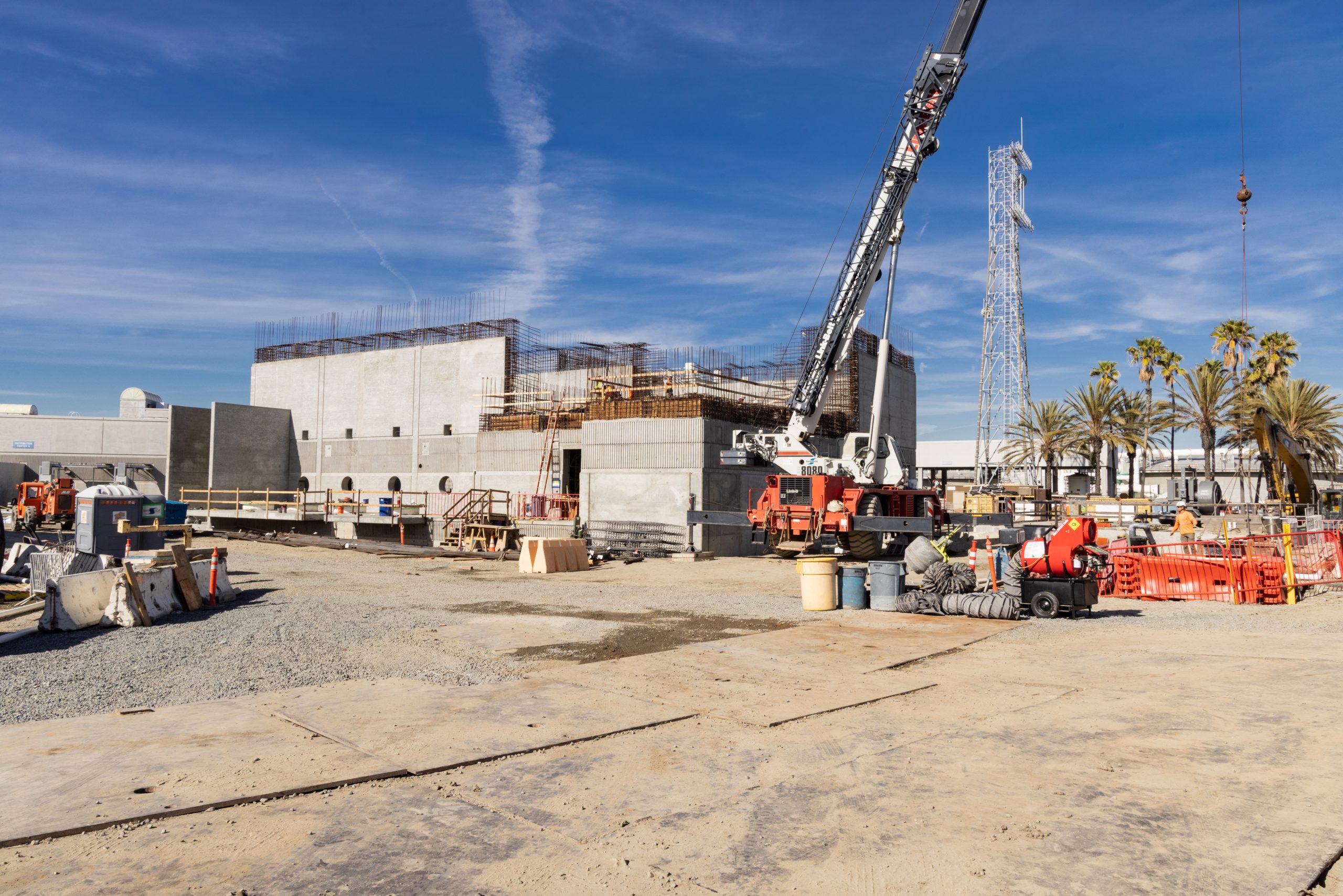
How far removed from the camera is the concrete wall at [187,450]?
157ft

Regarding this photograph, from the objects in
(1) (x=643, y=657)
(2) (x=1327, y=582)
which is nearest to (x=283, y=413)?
(1) (x=643, y=657)

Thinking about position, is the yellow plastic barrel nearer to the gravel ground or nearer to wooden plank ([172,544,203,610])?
the gravel ground

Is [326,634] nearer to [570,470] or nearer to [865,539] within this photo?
[865,539]

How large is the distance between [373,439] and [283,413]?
23.2ft

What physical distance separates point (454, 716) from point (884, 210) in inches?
936

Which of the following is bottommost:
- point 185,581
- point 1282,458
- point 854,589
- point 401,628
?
point 401,628

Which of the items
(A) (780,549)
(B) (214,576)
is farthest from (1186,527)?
(B) (214,576)

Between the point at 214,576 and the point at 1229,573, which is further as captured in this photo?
the point at 1229,573

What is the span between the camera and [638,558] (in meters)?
29.6

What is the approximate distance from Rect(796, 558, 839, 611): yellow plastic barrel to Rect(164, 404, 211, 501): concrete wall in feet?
136

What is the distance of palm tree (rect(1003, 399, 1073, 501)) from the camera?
5406cm

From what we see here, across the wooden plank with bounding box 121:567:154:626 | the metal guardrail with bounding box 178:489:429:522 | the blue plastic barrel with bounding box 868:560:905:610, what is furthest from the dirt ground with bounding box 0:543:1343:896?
the metal guardrail with bounding box 178:489:429:522

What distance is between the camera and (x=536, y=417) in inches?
1601

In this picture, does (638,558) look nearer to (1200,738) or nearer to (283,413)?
(1200,738)
